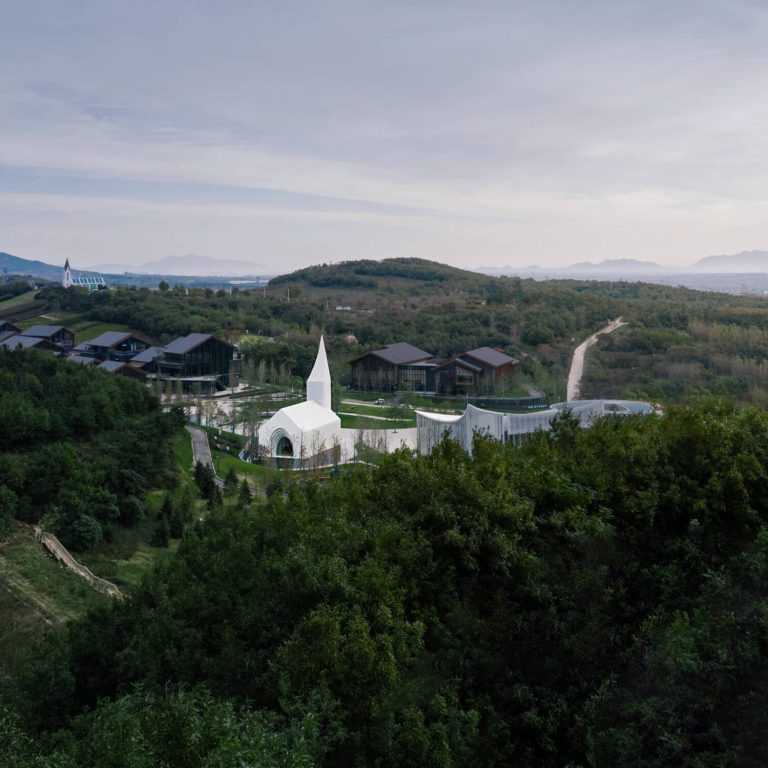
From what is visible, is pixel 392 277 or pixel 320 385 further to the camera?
pixel 392 277

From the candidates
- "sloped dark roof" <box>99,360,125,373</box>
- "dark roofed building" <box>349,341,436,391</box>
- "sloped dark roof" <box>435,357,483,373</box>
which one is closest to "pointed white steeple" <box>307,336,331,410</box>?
"sloped dark roof" <box>435,357,483,373</box>

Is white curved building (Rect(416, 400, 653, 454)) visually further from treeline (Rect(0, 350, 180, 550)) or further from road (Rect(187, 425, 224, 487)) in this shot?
treeline (Rect(0, 350, 180, 550))

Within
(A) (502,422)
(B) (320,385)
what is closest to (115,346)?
(B) (320,385)

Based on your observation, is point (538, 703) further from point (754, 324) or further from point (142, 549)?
point (754, 324)

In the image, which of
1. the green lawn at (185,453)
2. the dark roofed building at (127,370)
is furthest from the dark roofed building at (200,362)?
the green lawn at (185,453)

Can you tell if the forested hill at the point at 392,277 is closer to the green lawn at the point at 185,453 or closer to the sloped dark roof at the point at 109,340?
the sloped dark roof at the point at 109,340

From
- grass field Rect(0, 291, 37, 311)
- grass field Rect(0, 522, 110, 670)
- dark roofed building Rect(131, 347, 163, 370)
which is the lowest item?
grass field Rect(0, 522, 110, 670)

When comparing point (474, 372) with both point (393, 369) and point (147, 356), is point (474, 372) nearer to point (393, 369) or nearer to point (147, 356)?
point (393, 369)
